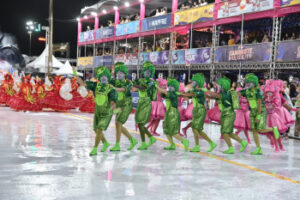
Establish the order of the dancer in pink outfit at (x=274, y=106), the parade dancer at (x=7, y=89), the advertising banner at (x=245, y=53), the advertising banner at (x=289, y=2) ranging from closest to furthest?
the dancer in pink outfit at (x=274, y=106)
the advertising banner at (x=289, y=2)
the advertising banner at (x=245, y=53)
the parade dancer at (x=7, y=89)

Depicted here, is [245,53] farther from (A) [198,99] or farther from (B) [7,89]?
(B) [7,89]

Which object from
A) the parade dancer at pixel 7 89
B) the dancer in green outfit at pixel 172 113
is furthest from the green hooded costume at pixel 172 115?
the parade dancer at pixel 7 89

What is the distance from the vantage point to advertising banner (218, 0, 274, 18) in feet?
55.3

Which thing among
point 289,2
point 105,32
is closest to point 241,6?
point 289,2

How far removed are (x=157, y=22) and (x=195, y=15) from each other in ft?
12.1

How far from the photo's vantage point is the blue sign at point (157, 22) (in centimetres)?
2297

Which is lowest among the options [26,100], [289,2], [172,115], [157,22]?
[26,100]

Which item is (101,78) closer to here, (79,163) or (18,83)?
(79,163)

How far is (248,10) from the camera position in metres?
17.6

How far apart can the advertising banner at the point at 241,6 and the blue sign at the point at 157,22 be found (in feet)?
14.8

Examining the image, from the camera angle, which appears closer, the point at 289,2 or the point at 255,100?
the point at 255,100

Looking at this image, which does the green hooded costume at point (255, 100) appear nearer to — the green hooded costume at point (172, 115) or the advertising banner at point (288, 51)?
the green hooded costume at point (172, 115)

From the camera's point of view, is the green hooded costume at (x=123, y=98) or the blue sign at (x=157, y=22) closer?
the green hooded costume at (x=123, y=98)

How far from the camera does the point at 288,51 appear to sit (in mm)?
15586
